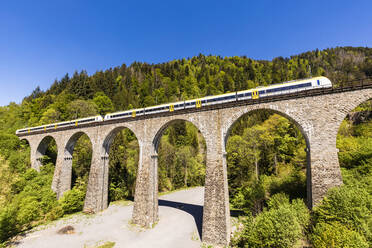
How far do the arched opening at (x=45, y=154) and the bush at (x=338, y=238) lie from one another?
3525 centimetres

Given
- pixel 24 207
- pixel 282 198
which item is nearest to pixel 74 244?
pixel 24 207

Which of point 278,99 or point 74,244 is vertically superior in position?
point 278,99

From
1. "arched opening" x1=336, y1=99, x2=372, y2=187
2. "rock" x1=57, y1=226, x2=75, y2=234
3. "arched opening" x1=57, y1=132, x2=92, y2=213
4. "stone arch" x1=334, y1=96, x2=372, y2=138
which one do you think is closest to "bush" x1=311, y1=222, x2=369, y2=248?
"arched opening" x1=336, y1=99, x2=372, y2=187

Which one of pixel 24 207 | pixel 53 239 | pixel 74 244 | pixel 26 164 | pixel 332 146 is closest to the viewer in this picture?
pixel 332 146

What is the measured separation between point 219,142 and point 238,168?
528 inches

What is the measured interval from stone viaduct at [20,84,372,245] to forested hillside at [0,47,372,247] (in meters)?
1.30

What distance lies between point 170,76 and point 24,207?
65047 mm

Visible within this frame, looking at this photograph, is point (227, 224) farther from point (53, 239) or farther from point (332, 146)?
point (53, 239)

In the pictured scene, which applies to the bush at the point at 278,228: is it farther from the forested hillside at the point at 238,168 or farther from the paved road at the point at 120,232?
the paved road at the point at 120,232

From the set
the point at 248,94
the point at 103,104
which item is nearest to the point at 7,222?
the point at 248,94

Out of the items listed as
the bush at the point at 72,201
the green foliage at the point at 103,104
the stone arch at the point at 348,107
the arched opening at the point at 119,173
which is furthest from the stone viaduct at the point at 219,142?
the green foliage at the point at 103,104

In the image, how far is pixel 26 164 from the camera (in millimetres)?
29016

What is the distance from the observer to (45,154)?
3138cm

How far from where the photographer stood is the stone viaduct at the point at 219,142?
38.4ft
